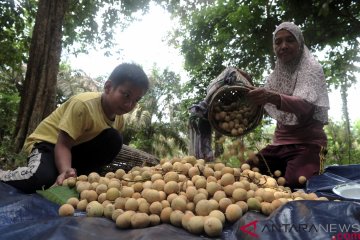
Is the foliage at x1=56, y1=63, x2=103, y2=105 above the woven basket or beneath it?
above

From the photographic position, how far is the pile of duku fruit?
3.58ft

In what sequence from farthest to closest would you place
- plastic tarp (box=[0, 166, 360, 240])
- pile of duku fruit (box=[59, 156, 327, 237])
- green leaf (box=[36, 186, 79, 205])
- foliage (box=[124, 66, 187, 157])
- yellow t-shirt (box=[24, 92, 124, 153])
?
1. foliage (box=[124, 66, 187, 157])
2. yellow t-shirt (box=[24, 92, 124, 153])
3. green leaf (box=[36, 186, 79, 205])
4. pile of duku fruit (box=[59, 156, 327, 237])
5. plastic tarp (box=[0, 166, 360, 240])

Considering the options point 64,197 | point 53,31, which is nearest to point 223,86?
point 64,197

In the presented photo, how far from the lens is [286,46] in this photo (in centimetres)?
230

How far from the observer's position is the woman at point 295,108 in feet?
6.70

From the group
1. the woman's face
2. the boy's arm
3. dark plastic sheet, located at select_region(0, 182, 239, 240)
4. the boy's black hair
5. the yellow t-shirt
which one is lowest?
dark plastic sheet, located at select_region(0, 182, 239, 240)

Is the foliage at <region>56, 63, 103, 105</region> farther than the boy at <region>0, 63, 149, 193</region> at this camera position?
Yes

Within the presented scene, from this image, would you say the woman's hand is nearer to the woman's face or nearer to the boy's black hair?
the woman's face

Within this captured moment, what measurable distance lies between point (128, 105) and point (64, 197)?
65 cm

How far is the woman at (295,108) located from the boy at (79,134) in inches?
28.1

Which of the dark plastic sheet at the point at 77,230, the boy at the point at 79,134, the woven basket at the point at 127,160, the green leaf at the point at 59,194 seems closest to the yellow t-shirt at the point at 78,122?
the boy at the point at 79,134

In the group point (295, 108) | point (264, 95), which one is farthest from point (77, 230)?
point (295, 108)

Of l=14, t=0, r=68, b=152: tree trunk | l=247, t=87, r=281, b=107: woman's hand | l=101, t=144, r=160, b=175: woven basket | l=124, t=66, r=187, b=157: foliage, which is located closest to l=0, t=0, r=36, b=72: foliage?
l=14, t=0, r=68, b=152: tree trunk

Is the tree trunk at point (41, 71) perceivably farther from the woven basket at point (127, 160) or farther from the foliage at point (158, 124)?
the foliage at point (158, 124)
